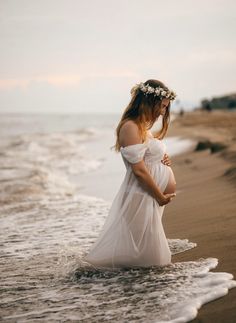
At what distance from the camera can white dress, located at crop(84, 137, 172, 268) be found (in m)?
4.71

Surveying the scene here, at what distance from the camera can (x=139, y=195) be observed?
15.7ft

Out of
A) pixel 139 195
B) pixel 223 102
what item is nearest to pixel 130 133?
pixel 139 195

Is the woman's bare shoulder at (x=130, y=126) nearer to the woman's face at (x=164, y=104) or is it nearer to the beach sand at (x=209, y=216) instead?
the woman's face at (x=164, y=104)

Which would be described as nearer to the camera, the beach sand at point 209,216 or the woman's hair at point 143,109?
the beach sand at point 209,216

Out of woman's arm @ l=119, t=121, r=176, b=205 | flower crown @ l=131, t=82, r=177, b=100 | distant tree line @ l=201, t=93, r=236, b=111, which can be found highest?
flower crown @ l=131, t=82, r=177, b=100

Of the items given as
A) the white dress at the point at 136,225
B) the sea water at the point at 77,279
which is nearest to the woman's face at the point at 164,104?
the white dress at the point at 136,225

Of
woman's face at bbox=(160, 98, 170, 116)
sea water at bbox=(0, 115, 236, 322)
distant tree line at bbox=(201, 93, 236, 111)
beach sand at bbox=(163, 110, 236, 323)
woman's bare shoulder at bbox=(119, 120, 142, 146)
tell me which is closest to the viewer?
beach sand at bbox=(163, 110, 236, 323)

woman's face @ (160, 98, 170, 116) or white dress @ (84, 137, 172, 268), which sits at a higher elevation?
woman's face @ (160, 98, 170, 116)

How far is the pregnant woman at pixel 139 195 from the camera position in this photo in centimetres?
469

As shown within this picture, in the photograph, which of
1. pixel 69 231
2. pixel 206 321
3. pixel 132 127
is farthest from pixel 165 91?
pixel 69 231

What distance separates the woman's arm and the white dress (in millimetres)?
51

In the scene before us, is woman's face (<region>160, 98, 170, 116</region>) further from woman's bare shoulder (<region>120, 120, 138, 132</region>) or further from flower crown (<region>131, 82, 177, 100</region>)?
woman's bare shoulder (<region>120, 120, 138, 132</region>)

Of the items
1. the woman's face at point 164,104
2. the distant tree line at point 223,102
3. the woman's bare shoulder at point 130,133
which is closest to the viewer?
the woman's bare shoulder at point 130,133

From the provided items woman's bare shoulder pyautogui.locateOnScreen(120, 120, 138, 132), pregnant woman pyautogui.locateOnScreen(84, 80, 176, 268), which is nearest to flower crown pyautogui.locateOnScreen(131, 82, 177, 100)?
pregnant woman pyautogui.locateOnScreen(84, 80, 176, 268)
